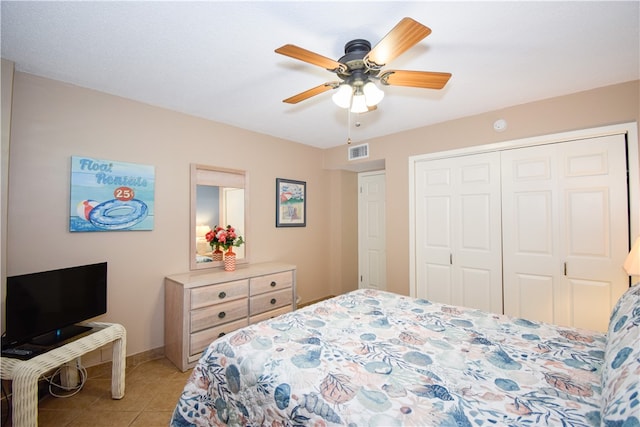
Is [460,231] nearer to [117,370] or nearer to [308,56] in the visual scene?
[308,56]

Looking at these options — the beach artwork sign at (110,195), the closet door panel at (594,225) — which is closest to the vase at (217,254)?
the beach artwork sign at (110,195)

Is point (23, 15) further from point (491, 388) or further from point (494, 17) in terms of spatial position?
point (491, 388)

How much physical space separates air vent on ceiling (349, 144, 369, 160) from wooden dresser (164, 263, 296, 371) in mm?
1948

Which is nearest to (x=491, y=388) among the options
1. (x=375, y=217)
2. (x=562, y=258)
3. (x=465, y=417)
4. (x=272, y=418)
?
(x=465, y=417)

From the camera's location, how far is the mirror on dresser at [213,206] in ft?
9.82

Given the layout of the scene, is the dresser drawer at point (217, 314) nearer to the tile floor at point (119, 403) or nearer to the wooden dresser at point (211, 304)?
the wooden dresser at point (211, 304)

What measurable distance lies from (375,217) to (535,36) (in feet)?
10.2

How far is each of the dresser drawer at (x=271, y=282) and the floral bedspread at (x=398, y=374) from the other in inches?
50.1

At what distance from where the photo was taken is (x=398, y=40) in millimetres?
1288

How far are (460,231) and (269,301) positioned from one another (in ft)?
7.60

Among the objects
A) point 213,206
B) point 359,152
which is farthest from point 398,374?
point 359,152

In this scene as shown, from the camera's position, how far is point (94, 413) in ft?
6.26

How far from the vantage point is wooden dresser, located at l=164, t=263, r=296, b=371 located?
249cm

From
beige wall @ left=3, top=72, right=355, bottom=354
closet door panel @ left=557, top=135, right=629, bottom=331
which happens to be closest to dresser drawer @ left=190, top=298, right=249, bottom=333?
beige wall @ left=3, top=72, right=355, bottom=354
